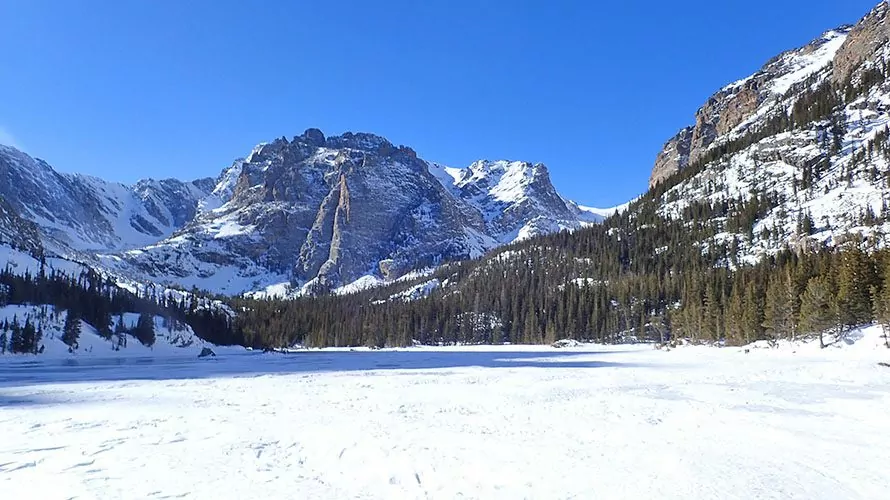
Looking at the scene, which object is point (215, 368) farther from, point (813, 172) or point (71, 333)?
point (813, 172)

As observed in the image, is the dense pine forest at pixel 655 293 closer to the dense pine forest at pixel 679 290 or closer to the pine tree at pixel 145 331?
the dense pine forest at pixel 679 290

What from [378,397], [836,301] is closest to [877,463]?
[378,397]

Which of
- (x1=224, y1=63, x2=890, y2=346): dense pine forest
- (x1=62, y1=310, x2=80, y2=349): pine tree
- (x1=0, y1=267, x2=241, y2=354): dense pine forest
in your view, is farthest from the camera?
(x1=62, y1=310, x2=80, y2=349): pine tree

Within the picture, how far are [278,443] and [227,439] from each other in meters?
2.01

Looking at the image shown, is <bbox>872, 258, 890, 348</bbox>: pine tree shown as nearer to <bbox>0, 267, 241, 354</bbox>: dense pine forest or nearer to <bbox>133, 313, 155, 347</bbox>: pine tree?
<bbox>0, 267, 241, 354</bbox>: dense pine forest

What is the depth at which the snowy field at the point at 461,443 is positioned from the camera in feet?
38.4

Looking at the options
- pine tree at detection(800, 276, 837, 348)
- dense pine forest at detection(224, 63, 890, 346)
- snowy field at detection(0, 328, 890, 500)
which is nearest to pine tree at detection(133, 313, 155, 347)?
dense pine forest at detection(224, 63, 890, 346)

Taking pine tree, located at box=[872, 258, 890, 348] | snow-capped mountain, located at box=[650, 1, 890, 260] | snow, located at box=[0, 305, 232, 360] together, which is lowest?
snow, located at box=[0, 305, 232, 360]

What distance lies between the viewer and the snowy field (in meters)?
11.7

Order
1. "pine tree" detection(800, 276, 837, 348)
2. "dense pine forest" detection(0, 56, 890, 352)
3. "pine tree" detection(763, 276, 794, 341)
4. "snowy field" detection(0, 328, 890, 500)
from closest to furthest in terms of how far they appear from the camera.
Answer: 1. "snowy field" detection(0, 328, 890, 500)
2. "pine tree" detection(800, 276, 837, 348)
3. "pine tree" detection(763, 276, 794, 341)
4. "dense pine forest" detection(0, 56, 890, 352)

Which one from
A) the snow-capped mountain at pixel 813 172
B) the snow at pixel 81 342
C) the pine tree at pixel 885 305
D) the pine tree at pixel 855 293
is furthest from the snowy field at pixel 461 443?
the snow-capped mountain at pixel 813 172

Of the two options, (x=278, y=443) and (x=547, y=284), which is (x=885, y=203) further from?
(x=278, y=443)

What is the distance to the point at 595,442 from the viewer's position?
16109mm

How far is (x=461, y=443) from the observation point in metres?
16.3
